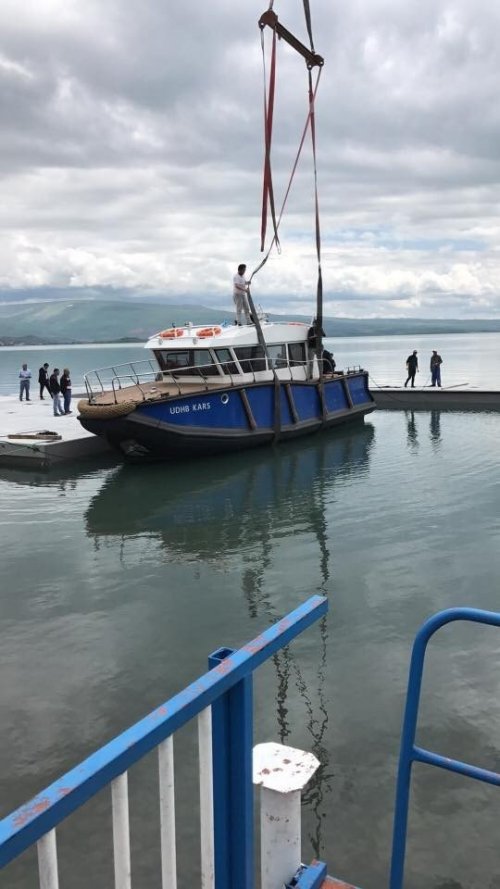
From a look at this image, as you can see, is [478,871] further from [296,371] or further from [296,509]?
[296,371]

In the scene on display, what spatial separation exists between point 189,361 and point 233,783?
1753 centimetres

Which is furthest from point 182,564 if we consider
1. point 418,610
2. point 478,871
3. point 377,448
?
point 377,448

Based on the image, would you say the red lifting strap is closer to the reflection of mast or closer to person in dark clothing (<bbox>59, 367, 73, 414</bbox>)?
the reflection of mast

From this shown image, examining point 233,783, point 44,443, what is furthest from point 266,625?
point 44,443

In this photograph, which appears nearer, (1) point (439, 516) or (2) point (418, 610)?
(2) point (418, 610)

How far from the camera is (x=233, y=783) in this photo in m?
2.61

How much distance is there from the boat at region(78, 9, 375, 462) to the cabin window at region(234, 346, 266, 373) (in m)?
0.03

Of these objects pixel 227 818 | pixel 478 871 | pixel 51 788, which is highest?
pixel 51 788

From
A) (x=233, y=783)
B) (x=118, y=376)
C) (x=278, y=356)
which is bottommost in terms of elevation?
(x=233, y=783)

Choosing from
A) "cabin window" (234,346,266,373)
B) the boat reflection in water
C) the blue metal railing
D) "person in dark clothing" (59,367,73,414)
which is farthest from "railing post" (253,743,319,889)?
"person in dark clothing" (59,367,73,414)

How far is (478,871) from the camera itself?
4.20 metres

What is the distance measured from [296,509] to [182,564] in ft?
13.3

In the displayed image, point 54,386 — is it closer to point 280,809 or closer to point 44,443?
point 44,443

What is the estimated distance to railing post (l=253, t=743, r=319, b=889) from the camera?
281 cm
